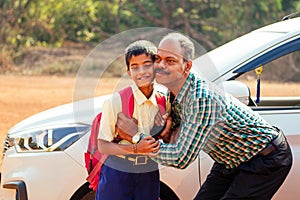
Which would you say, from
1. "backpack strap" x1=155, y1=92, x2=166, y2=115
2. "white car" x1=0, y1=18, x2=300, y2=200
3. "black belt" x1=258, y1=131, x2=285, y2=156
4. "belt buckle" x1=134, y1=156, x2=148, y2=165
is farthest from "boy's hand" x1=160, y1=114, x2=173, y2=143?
"white car" x1=0, y1=18, x2=300, y2=200

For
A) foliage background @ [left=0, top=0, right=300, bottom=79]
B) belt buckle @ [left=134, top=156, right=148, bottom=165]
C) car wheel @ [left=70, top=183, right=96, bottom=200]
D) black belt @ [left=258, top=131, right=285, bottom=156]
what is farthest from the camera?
foliage background @ [left=0, top=0, right=300, bottom=79]

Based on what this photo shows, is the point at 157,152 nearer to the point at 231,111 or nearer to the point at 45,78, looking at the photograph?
the point at 231,111

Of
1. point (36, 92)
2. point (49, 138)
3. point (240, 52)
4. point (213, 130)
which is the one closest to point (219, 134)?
point (213, 130)

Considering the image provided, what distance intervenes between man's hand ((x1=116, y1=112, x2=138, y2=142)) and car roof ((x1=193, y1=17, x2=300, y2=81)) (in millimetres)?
1105

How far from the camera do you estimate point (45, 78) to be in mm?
17891

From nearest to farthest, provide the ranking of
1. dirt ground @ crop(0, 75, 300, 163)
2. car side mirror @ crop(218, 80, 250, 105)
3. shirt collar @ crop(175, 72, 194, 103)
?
1. shirt collar @ crop(175, 72, 194, 103)
2. car side mirror @ crop(218, 80, 250, 105)
3. dirt ground @ crop(0, 75, 300, 163)

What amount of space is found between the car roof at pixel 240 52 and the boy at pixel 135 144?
3.36 ft

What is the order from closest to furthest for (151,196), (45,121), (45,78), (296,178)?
(151,196)
(296,178)
(45,121)
(45,78)

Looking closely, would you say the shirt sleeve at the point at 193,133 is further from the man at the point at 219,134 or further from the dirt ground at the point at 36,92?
the dirt ground at the point at 36,92

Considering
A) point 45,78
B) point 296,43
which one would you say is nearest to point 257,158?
point 296,43

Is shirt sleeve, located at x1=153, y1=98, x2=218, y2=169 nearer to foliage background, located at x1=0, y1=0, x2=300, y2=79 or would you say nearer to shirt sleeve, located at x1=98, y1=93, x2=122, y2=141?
shirt sleeve, located at x1=98, y1=93, x2=122, y2=141

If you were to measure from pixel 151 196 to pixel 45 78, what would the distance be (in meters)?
14.3

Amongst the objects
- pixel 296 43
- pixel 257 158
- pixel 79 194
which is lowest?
pixel 79 194

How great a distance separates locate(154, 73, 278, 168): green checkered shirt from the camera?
11.4 ft
